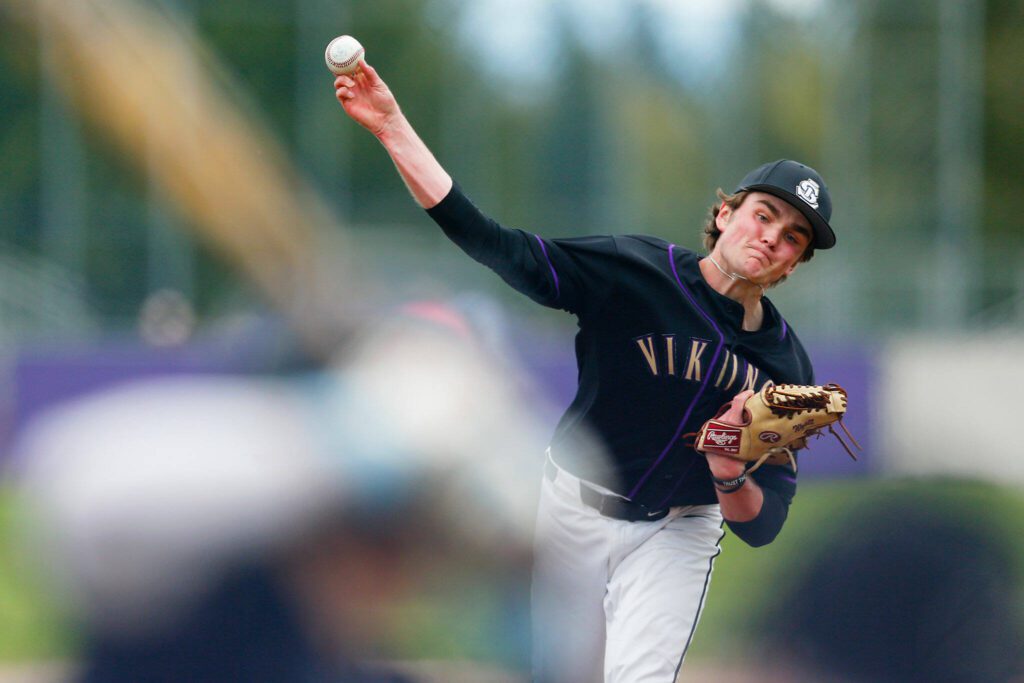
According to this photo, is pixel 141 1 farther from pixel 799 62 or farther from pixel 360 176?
pixel 799 62

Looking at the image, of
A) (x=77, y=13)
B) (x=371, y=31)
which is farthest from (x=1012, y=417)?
(x=77, y=13)

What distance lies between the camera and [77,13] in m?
17.7

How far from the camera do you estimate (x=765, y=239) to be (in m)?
3.78

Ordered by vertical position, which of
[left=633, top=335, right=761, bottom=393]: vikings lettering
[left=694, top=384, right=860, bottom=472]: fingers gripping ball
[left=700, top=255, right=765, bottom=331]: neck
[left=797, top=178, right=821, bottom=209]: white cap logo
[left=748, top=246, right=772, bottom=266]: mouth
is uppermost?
[left=797, top=178, right=821, bottom=209]: white cap logo

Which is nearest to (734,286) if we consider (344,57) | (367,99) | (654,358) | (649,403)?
(654,358)

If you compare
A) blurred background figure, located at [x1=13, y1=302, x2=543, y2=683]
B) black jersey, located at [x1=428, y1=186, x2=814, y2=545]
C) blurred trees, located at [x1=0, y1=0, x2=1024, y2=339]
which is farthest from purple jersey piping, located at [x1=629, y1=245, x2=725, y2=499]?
blurred trees, located at [x1=0, y1=0, x2=1024, y2=339]

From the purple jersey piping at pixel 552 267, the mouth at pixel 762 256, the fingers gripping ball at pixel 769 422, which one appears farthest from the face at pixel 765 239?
the purple jersey piping at pixel 552 267

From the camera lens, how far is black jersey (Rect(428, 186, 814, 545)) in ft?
12.7

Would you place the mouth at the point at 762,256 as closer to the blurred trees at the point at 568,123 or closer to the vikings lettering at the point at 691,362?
the vikings lettering at the point at 691,362

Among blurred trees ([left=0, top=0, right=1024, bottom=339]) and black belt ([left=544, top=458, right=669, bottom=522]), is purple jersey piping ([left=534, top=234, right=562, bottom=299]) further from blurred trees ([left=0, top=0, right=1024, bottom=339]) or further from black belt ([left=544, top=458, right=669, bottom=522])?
blurred trees ([left=0, top=0, right=1024, bottom=339])

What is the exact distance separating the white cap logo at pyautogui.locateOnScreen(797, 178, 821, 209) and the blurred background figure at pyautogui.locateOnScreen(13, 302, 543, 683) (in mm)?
1299

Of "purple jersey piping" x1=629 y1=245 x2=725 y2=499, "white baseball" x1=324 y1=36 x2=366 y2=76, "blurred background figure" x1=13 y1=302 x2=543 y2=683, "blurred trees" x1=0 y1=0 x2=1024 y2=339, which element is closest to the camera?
"blurred background figure" x1=13 y1=302 x2=543 y2=683

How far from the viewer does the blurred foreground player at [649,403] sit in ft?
12.4

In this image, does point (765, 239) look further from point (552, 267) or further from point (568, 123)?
point (568, 123)
